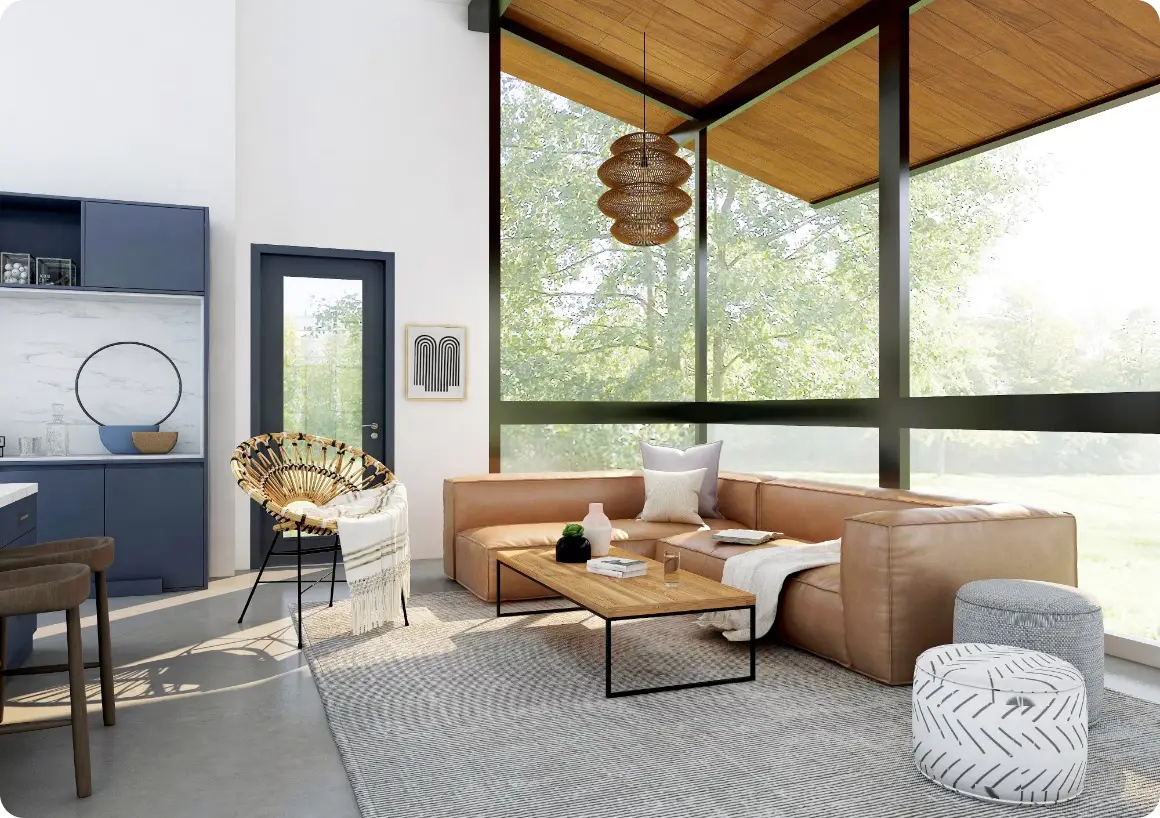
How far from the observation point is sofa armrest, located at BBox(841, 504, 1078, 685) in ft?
10.8

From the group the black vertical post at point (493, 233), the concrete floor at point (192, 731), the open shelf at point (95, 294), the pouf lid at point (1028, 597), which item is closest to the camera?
the concrete floor at point (192, 731)

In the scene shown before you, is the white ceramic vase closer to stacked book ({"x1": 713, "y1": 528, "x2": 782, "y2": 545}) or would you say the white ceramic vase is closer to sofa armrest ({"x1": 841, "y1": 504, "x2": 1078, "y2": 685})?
stacked book ({"x1": 713, "y1": 528, "x2": 782, "y2": 545})

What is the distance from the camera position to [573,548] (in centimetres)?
420

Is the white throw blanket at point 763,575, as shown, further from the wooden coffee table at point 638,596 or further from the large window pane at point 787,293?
the large window pane at point 787,293

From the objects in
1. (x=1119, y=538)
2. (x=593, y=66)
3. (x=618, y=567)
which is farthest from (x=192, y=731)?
(x=1119, y=538)

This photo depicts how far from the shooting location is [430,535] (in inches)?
249

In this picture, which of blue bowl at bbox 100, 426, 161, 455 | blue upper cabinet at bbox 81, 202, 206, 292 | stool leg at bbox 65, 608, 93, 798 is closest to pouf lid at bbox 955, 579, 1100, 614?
stool leg at bbox 65, 608, 93, 798

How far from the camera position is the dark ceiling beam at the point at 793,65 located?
5086 mm

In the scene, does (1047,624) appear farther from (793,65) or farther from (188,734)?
(793,65)

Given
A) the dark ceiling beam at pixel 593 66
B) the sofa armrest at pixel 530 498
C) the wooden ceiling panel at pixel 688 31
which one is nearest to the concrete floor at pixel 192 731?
the sofa armrest at pixel 530 498

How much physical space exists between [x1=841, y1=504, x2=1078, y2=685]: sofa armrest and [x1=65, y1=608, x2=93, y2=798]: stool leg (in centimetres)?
267

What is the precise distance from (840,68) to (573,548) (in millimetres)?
3541

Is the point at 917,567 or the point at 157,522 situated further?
the point at 157,522

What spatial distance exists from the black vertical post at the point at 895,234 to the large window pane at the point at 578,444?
2281mm
